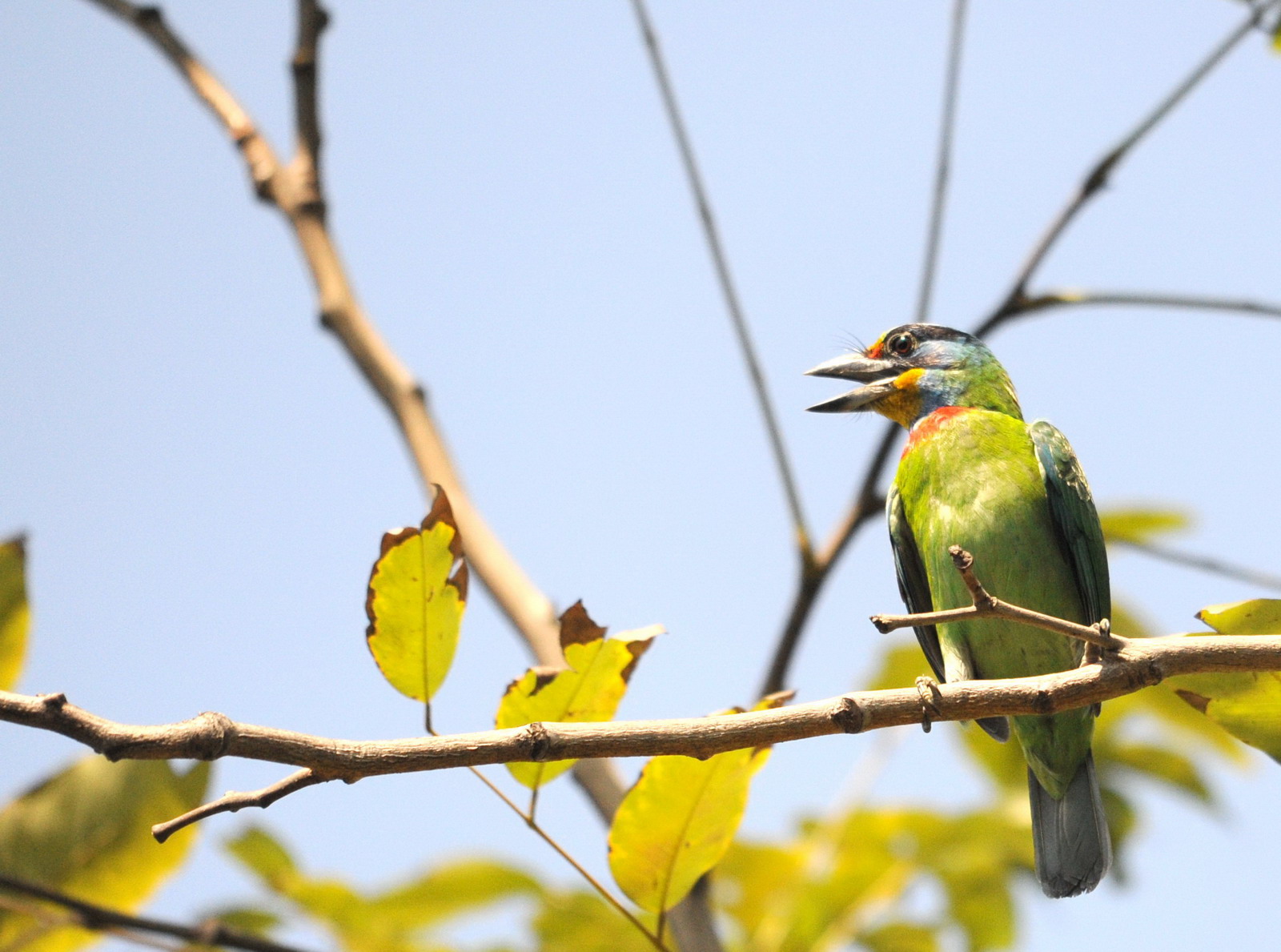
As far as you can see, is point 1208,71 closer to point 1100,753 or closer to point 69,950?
point 1100,753

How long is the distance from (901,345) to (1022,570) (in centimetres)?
112

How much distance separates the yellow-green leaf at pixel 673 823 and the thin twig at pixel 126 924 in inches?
22.0

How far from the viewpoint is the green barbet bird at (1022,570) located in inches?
125

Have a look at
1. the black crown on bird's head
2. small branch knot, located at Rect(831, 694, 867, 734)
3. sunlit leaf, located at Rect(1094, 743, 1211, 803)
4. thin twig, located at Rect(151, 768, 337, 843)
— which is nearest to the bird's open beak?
the black crown on bird's head

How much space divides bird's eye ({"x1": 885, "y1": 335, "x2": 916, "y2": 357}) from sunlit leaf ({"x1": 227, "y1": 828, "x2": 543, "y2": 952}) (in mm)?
2229

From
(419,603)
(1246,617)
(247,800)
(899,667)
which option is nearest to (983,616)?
(1246,617)

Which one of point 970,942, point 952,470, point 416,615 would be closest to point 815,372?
point 952,470

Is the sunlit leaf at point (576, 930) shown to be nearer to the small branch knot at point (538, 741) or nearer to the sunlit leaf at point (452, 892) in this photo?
the sunlit leaf at point (452, 892)

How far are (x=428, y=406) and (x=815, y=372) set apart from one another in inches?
57.2

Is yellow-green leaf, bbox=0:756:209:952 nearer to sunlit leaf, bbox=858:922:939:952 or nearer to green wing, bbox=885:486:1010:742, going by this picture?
sunlit leaf, bbox=858:922:939:952

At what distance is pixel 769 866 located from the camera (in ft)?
9.80

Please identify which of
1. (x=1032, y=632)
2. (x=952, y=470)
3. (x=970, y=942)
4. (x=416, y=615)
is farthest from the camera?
(x=952, y=470)

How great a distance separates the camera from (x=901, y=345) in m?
4.16

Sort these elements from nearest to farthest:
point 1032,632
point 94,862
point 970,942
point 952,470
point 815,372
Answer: point 94,862 → point 970,942 → point 1032,632 → point 952,470 → point 815,372
